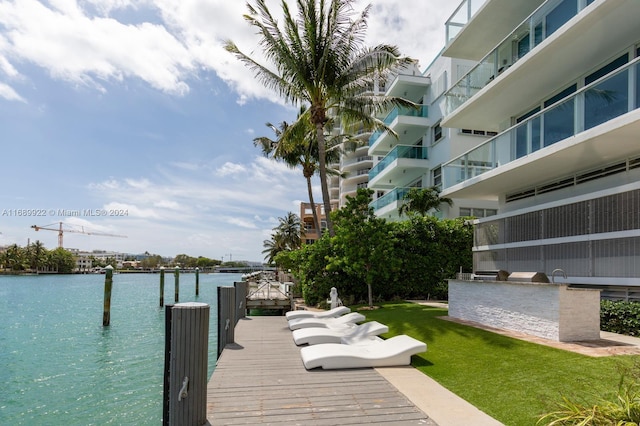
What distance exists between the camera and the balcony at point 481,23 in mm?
16484

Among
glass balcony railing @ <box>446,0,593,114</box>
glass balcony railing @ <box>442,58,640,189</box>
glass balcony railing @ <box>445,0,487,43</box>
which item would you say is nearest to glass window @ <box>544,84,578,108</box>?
glass balcony railing @ <box>446,0,593,114</box>

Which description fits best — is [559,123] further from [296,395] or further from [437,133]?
[437,133]

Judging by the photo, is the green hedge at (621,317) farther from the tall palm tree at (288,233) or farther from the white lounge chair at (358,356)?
the tall palm tree at (288,233)

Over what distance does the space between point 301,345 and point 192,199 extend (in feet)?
159

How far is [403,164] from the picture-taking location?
2969cm

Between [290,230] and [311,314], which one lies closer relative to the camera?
[311,314]

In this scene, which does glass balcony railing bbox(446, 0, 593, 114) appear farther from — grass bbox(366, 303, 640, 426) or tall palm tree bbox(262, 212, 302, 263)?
tall palm tree bbox(262, 212, 302, 263)

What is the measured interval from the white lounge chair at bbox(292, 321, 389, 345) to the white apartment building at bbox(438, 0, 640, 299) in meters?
6.32

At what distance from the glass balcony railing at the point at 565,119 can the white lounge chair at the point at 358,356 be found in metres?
7.40

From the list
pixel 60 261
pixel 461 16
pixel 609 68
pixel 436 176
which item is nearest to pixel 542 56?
pixel 609 68

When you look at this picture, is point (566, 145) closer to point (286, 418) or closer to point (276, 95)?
point (286, 418)

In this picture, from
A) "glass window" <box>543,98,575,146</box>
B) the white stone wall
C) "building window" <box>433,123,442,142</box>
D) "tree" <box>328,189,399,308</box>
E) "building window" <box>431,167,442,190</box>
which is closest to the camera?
the white stone wall

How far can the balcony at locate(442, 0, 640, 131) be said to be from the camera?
11.4 metres

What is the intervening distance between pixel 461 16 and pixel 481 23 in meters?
1.74
